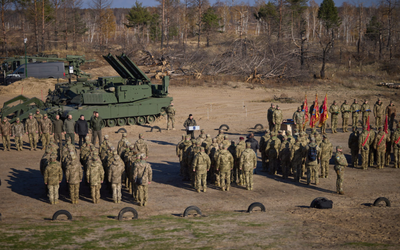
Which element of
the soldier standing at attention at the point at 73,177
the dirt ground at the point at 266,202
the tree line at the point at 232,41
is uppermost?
the tree line at the point at 232,41

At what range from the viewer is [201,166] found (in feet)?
39.5

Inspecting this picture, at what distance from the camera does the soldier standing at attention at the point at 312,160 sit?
→ 12931mm

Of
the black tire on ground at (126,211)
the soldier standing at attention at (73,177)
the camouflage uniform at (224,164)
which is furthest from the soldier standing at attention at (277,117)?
the black tire on ground at (126,211)

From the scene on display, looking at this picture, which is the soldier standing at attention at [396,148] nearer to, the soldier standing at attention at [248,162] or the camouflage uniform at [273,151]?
the camouflage uniform at [273,151]

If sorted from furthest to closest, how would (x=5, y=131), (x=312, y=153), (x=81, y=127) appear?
(x=5, y=131)
(x=81, y=127)
(x=312, y=153)

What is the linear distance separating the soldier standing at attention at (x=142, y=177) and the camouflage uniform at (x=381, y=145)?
8.82 meters

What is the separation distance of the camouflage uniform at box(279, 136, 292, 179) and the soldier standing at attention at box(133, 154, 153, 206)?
5050 millimetres

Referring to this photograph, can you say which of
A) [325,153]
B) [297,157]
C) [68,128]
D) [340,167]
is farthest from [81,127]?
[340,167]

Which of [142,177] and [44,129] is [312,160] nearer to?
[142,177]

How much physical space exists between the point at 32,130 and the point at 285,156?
1066 cm

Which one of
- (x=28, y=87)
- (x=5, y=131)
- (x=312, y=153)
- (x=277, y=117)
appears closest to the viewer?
(x=312, y=153)

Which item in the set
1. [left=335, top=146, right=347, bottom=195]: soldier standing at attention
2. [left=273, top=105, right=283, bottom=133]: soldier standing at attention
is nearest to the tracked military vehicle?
[left=273, top=105, right=283, bottom=133]: soldier standing at attention

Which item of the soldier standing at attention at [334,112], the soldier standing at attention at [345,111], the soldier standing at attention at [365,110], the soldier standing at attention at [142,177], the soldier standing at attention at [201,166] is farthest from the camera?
the soldier standing at attention at [365,110]

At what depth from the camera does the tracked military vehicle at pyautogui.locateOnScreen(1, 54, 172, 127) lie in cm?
2055
